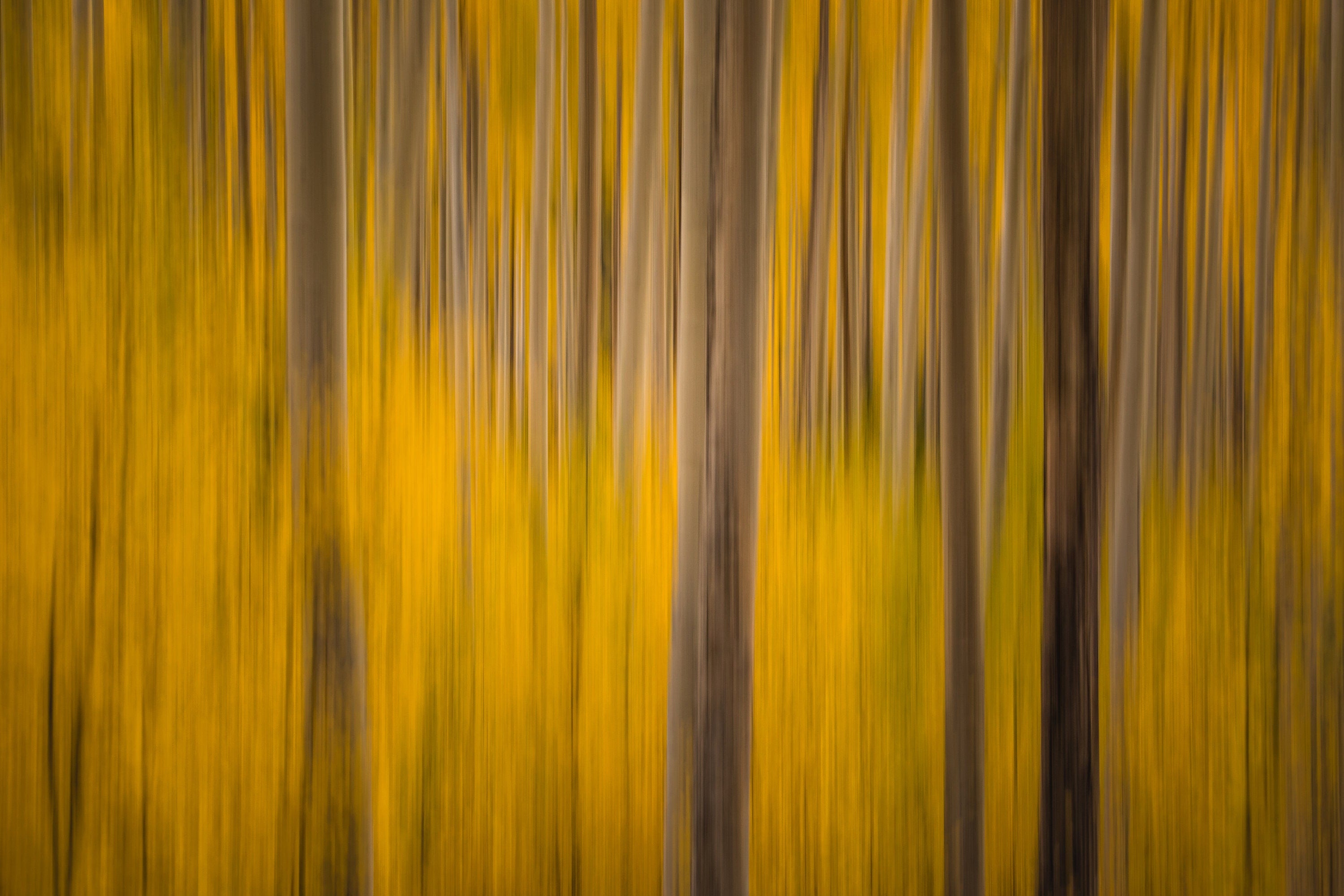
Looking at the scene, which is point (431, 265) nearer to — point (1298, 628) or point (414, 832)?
point (414, 832)

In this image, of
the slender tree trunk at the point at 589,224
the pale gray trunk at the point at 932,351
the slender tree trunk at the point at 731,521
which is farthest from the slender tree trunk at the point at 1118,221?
the slender tree trunk at the point at 589,224

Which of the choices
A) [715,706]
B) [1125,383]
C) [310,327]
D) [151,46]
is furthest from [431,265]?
[1125,383]

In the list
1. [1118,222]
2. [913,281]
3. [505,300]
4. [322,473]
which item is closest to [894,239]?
[913,281]

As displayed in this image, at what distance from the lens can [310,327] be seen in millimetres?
513

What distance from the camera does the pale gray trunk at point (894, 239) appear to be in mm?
534

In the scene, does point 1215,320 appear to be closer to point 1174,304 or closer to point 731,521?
point 1174,304

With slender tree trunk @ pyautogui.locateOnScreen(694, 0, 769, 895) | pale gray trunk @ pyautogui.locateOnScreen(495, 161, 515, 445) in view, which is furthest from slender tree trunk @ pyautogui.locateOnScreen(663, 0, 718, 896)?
pale gray trunk @ pyautogui.locateOnScreen(495, 161, 515, 445)

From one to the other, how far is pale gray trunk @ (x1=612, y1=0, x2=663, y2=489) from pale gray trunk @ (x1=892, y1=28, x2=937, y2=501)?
17 centimetres

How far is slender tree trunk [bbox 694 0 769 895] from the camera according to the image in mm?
529

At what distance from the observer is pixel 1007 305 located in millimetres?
540

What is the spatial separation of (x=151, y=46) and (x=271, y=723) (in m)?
0.42

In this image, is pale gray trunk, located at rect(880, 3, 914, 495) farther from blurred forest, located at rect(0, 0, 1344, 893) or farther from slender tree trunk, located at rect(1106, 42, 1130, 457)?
slender tree trunk, located at rect(1106, 42, 1130, 457)

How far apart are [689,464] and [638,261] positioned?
14 cm

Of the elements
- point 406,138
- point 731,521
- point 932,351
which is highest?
point 406,138
